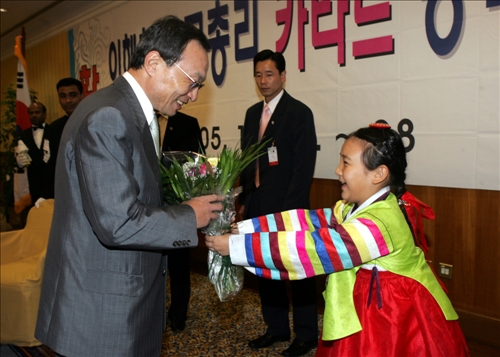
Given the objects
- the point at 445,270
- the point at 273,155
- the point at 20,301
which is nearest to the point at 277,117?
the point at 273,155

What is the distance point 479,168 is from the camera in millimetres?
2701

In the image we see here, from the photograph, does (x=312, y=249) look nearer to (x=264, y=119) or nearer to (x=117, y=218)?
(x=117, y=218)

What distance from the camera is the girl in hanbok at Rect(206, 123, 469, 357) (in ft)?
4.94

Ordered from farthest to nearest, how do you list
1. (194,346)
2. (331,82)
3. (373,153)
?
1. (331,82)
2. (194,346)
3. (373,153)

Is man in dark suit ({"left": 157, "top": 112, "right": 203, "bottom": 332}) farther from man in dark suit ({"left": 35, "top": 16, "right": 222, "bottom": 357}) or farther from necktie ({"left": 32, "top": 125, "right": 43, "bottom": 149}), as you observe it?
necktie ({"left": 32, "top": 125, "right": 43, "bottom": 149})

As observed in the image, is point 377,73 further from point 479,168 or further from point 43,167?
point 43,167

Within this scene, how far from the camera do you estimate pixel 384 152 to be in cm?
164

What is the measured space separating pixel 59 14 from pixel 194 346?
6113mm

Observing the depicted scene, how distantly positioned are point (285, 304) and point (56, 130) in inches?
85.1

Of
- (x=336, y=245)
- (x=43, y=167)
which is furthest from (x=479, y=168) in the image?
(x=43, y=167)

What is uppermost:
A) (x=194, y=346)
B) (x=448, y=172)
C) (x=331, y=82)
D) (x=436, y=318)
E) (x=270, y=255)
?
(x=331, y=82)

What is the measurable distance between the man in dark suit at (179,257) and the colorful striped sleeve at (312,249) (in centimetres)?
151

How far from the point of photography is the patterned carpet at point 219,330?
2.79 meters

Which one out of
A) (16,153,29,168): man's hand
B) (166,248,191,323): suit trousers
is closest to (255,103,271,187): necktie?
(166,248,191,323): suit trousers
